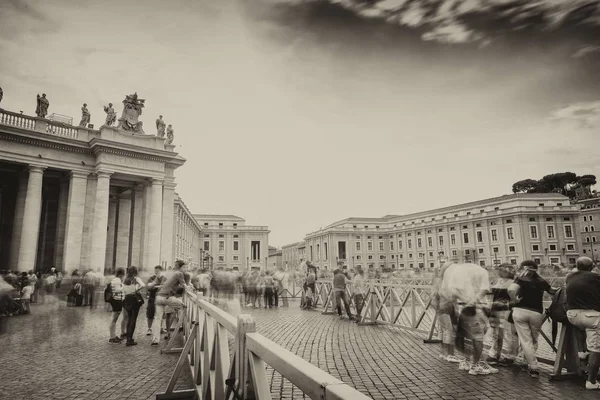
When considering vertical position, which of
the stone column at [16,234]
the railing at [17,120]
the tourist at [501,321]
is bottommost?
the tourist at [501,321]

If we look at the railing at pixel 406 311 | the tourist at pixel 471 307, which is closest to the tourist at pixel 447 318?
the tourist at pixel 471 307

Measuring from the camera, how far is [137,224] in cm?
3006

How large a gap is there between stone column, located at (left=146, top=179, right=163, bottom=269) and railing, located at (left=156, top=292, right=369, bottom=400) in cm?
2366

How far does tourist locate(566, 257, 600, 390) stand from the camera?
5152mm

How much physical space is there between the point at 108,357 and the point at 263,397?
688 centimetres

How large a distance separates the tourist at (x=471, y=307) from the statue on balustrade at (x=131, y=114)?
28.0 meters

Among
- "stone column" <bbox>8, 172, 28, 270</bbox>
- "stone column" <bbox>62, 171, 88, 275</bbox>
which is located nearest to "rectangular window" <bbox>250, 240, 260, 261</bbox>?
"stone column" <bbox>62, 171, 88, 275</bbox>

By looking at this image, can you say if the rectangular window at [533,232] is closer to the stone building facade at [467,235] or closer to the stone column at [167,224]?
the stone building facade at [467,235]

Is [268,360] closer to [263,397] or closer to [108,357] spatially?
[263,397]

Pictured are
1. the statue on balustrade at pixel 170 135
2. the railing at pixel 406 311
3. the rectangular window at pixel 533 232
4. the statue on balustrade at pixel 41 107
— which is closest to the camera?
the railing at pixel 406 311

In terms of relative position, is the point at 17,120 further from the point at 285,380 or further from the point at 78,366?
the point at 285,380

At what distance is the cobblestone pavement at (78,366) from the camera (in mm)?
5208

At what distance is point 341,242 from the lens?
99.8 metres

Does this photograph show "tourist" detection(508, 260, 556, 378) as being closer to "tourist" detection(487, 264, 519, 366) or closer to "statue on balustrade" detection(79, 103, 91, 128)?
"tourist" detection(487, 264, 519, 366)
